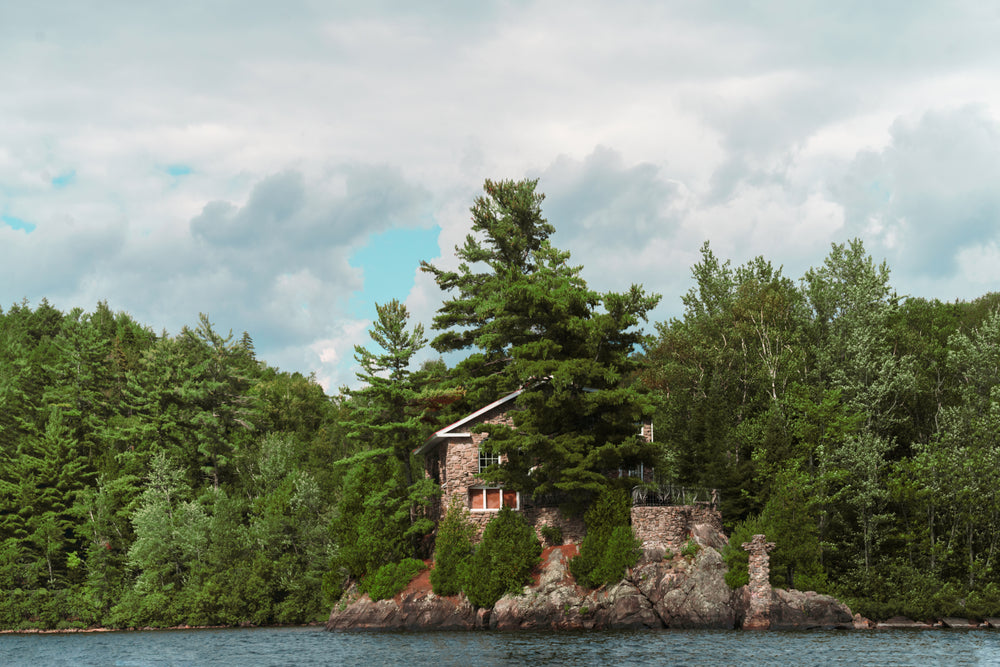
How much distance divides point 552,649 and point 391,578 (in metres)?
17.7

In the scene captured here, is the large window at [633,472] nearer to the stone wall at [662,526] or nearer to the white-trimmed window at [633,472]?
the white-trimmed window at [633,472]

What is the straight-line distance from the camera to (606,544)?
4722 centimetres

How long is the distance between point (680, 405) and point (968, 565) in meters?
18.3

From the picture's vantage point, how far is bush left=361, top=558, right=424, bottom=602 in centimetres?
5178

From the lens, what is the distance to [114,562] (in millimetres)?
71375

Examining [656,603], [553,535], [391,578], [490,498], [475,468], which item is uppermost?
[475,468]

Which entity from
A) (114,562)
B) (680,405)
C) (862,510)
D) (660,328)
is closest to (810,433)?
(862,510)

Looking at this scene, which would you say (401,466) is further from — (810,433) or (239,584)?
(810,433)

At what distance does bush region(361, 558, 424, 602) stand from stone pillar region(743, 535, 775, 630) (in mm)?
18217

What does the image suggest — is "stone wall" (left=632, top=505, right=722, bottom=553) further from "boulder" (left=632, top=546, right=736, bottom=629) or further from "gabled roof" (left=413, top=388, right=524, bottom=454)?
"gabled roof" (left=413, top=388, right=524, bottom=454)

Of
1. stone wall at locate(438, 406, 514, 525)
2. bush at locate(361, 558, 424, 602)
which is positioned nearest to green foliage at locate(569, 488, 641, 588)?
stone wall at locate(438, 406, 514, 525)

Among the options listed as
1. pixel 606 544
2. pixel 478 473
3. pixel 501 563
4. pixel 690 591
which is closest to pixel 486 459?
pixel 478 473

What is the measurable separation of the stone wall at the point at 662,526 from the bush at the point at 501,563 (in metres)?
5.46

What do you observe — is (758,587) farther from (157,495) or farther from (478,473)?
(157,495)
